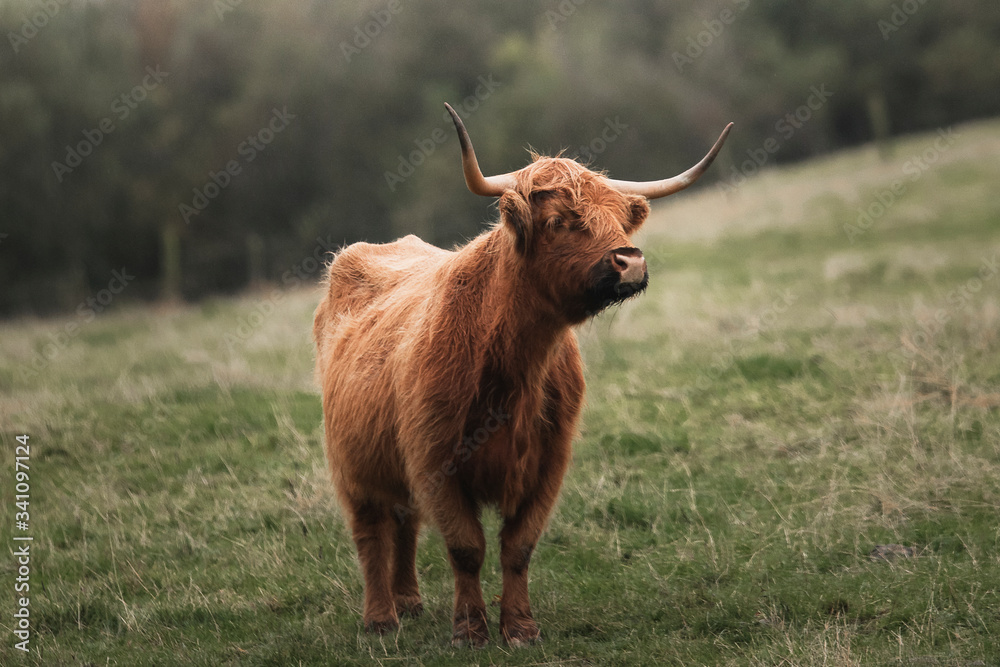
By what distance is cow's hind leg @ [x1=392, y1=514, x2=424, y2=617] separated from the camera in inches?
229

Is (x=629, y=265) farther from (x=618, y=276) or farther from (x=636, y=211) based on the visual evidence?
(x=636, y=211)

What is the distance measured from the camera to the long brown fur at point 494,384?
4.42 metres

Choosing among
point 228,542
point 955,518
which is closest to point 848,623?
point 955,518

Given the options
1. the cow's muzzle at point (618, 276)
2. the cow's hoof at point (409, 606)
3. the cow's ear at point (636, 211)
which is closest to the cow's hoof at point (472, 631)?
the cow's hoof at point (409, 606)

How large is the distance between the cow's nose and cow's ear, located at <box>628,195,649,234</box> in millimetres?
509

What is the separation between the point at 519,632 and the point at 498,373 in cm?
139

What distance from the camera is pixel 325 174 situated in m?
41.1

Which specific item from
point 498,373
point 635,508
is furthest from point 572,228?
point 635,508

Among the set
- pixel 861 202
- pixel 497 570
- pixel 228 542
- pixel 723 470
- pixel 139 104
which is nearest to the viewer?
pixel 497 570

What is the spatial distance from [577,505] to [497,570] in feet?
3.06

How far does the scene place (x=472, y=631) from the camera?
487 cm

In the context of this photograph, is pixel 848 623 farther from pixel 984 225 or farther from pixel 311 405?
pixel 984 225

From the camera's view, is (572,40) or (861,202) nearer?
(861,202)

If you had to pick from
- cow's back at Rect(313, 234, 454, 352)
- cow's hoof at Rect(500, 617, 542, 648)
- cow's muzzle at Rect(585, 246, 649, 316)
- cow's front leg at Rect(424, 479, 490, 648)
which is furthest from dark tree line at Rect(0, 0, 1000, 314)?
cow's muzzle at Rect(585, 246, 649, 316)
